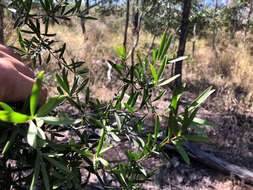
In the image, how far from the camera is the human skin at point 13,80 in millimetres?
877

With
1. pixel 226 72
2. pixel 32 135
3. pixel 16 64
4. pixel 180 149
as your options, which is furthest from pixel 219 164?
pixel 226 72

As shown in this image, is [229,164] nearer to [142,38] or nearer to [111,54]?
[111,54]

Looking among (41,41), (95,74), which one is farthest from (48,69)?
(41,41)

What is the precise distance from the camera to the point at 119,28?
41.4 feet

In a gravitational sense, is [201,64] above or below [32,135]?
below

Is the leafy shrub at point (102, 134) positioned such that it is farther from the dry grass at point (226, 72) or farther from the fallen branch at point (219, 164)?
the dry grass at point (226, 72)

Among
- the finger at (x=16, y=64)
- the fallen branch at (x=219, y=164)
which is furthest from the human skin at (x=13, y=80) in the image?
the fallen branch at (x=219, y=164)

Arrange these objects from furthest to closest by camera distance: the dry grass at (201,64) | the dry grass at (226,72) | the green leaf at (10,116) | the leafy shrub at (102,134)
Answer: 1. the dry grass at (226,72)
2. the dry grass at (201,64)
3. the leafy shrub at (102,134)
4. the green leaf at (10,116)

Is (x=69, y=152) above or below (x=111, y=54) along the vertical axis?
above

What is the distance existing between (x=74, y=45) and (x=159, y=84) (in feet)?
22.0

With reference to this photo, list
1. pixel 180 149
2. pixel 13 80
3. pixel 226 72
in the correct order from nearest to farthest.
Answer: pixel 13 80 → pixel 180 149 → pixel 226 72

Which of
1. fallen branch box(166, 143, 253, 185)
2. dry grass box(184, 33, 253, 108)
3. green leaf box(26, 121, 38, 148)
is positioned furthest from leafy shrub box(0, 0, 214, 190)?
dry grass box(184, 33, 253, 108)

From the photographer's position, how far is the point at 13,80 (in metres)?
0.90

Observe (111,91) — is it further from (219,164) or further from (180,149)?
(180,149)
